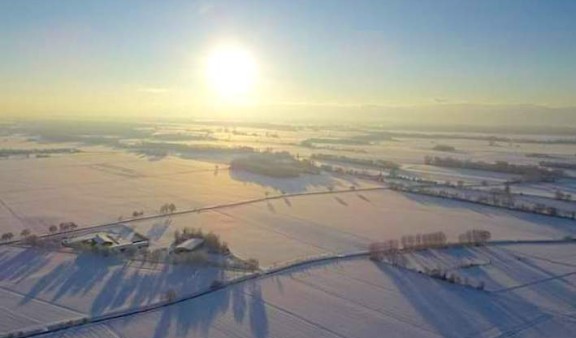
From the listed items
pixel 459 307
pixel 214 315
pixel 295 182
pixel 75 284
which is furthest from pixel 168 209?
pixel 459 307

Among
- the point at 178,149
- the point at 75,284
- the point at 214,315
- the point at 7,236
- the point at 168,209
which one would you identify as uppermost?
the point at 178,149

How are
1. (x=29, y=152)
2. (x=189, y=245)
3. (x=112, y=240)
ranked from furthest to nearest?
1. (x=29, y=152)
2. (x=112, y=240)
3. (x=189, y=245)

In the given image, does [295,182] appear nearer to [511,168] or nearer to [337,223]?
[337,223]

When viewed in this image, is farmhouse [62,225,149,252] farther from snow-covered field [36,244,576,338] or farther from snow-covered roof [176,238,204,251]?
snow-covered field [36,244,576,338]

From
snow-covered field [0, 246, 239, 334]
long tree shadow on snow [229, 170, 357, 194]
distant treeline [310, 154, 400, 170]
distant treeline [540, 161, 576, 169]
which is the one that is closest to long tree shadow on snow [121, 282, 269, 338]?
snow-covered field [0, 246, 239, 334]

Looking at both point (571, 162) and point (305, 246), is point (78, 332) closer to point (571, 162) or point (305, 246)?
point (305, 246)

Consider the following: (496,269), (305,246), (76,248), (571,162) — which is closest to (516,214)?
(496,269)

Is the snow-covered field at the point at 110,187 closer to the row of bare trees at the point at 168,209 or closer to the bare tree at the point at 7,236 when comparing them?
the row of bare trees at the point at 168,209
